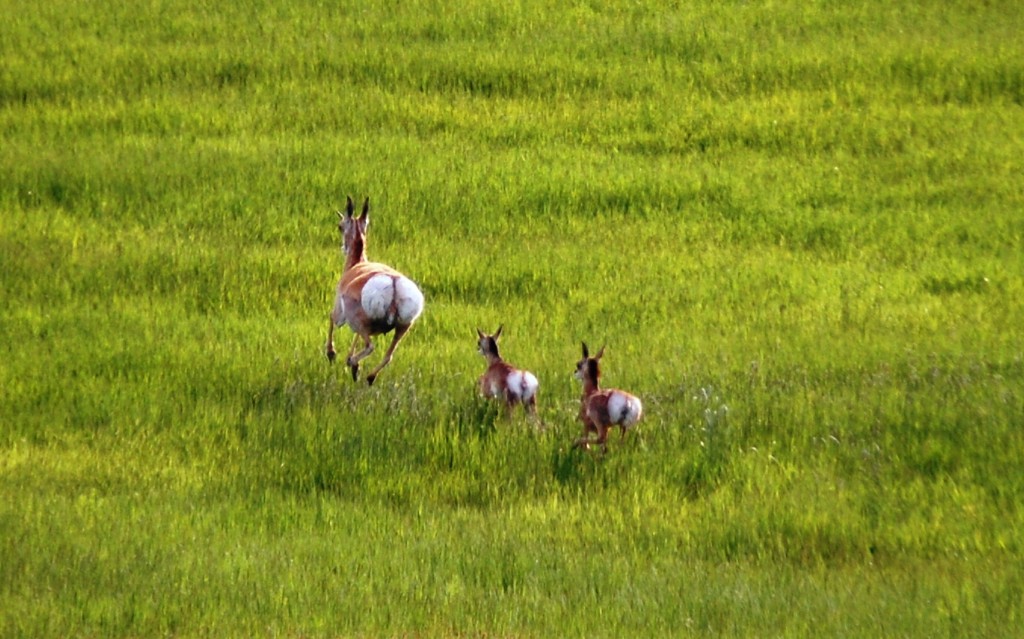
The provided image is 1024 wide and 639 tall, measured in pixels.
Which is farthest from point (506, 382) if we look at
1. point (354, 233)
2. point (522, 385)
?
point (354, 233)

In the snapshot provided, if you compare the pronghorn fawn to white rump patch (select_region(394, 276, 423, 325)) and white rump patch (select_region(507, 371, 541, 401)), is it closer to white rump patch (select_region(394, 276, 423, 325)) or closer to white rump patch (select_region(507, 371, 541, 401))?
white rump patch (select_region(507, 371, 541, 401))

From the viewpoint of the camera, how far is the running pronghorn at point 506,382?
34.1 feet

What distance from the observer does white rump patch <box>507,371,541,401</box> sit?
10.4m

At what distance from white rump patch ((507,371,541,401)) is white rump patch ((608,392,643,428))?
81 centimetres

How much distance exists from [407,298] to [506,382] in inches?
36.8

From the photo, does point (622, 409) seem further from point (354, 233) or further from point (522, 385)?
point (354, 233)

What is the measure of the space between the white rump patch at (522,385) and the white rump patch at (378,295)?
95 cm

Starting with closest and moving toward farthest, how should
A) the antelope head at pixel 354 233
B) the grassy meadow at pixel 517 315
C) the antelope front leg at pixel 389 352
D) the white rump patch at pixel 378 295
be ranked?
the grassy meadow at pixel 517 315 → the white rump patch at pixel 378 295 → the antelope front leg at pixel 389 352 → the antelope head at pixel 354 233

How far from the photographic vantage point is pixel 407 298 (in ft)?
33.7

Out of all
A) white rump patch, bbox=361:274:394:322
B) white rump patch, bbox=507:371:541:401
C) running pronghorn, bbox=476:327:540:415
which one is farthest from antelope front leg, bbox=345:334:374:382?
white rump patch, bbox=507:371:541:401

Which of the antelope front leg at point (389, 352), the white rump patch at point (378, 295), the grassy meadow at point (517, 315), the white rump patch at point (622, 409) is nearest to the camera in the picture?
the grassy meadow at point (517, 315)

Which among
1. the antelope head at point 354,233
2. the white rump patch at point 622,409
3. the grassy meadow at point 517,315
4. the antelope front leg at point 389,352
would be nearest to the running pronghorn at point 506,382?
the grassy meadow at point 517,315

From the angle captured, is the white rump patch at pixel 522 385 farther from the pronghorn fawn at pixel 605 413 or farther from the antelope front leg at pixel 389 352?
the antelope front leg at pixel 389 352

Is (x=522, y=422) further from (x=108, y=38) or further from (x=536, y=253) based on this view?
(x=108, y=38)
